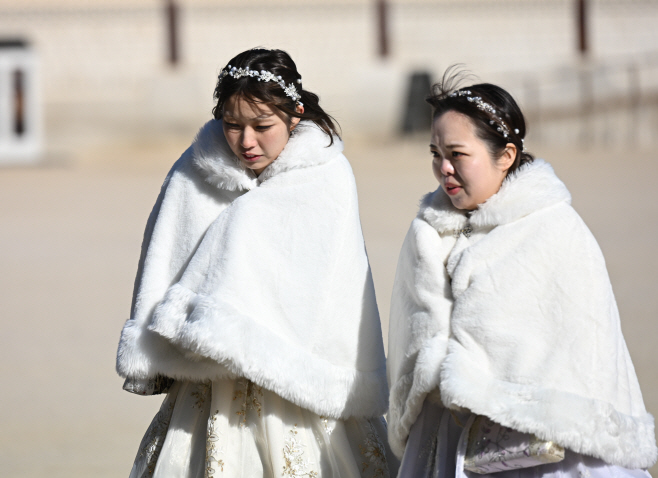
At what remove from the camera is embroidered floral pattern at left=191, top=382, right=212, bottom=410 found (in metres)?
2.75

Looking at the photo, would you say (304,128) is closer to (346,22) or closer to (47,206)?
(47,206)

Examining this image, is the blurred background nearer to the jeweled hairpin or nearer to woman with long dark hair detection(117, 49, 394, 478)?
woman with long dark hair detection(117, 49, 394, 478)

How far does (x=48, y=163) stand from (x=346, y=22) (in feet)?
24.5

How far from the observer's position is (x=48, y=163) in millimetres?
18297

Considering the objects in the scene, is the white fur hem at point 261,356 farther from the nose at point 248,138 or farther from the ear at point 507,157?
the ear at point 507,157

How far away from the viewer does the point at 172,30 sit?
64.7 ft

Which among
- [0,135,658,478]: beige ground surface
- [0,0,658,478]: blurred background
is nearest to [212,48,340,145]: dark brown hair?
[0,135,658,478]: beige ground surface

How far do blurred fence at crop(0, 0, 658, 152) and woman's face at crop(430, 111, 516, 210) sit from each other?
17.1 m

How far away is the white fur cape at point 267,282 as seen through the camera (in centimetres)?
256

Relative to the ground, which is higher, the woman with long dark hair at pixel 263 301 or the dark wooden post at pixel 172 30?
the dark wooden post at pixel 172 30

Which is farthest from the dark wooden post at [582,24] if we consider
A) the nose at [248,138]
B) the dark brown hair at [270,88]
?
the nose at [248,138]

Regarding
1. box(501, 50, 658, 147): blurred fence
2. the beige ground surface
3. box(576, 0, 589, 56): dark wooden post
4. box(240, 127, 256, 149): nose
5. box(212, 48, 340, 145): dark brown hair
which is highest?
box(576, 0, 589, 56): dark wooden post

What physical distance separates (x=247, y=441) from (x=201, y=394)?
0.22m

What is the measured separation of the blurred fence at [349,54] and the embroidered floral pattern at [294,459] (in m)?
17.0
